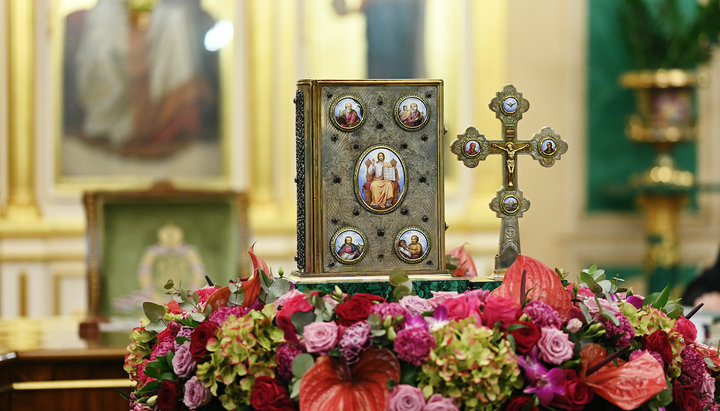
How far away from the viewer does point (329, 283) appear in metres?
1.49

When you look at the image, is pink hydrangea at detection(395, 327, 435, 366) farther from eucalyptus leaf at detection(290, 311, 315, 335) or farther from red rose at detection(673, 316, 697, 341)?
red rose at detection(673, 316, 697, 341)

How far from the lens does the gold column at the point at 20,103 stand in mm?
5766

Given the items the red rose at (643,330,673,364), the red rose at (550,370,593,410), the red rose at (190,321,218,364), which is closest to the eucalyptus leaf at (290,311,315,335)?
the red rose at (190,321,218,364)

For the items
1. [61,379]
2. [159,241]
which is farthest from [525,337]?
[159,241]

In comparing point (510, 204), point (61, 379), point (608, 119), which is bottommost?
point (61, 379)

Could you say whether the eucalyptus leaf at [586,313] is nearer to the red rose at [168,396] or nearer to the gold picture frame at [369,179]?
the gold picture frame at [369,179]

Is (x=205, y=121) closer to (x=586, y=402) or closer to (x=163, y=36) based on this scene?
(x=163, y=36)

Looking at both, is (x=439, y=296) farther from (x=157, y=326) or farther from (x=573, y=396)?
(x=157, y=326)

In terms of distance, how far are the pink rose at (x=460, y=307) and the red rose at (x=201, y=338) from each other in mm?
297

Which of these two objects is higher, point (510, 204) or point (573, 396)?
point (510, 204)

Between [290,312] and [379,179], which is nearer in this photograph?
[290,312]

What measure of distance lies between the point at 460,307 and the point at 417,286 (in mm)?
165

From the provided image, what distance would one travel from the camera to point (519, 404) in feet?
4.19

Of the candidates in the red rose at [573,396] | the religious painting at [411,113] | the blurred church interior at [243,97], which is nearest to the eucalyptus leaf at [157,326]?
the religious painting at [411,113]
